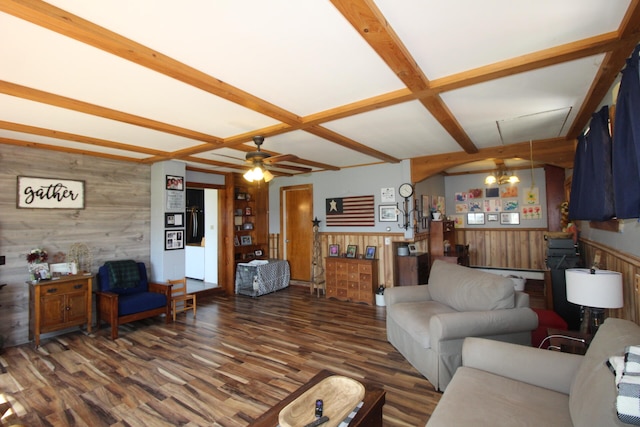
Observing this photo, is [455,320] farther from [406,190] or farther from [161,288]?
[161,288]

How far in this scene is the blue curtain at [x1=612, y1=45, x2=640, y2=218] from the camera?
1.65 meters

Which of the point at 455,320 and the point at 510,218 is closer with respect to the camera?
the point at 455,320

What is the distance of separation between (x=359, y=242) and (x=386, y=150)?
2.01 m

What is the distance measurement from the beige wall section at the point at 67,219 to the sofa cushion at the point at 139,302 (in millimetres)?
829

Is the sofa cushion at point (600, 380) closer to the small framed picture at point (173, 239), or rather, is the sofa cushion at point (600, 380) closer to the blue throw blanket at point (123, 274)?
the blue throw blanket at point (123, 274)

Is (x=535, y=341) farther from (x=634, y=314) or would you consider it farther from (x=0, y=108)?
(x=0, y=108)

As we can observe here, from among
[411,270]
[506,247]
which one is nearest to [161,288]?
[411,270]

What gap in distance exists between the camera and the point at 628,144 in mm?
1793

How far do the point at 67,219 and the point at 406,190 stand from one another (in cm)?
509

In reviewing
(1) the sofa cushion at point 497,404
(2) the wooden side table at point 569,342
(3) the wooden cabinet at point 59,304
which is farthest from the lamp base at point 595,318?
(3) the wooden cabinet at point 59,304

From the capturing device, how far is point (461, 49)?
6.27 feet

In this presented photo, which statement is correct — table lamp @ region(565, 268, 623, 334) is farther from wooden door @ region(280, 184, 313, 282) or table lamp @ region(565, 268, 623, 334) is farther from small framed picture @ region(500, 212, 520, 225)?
small framed picture @ region(500, 212, 520, 225)

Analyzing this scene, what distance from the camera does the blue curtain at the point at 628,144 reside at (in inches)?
65.1

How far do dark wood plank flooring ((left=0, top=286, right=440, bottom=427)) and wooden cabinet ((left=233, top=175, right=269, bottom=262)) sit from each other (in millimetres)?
2244
